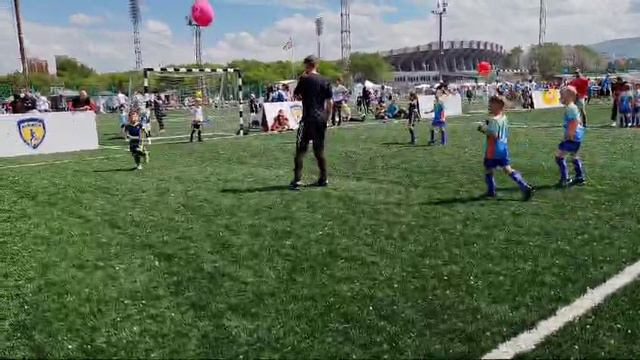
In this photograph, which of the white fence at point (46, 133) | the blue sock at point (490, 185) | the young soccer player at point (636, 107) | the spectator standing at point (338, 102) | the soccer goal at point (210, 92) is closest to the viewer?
the blue sock at point (490, 185)

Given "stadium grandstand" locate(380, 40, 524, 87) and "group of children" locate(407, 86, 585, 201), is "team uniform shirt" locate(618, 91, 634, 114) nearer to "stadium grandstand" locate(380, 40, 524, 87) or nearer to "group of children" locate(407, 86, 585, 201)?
"group of children" locate(407, 86, 585, 201)

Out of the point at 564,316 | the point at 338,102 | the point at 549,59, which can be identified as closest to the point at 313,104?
the point at 564,316

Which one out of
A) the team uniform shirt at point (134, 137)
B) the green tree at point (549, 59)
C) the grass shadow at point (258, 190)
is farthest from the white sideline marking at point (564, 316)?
the green tree at point (549, 59)

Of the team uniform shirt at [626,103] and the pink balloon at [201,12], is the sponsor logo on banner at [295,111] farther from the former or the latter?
the team uniform shirt at [626,103]

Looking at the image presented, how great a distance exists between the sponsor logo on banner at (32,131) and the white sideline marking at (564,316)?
52.1ft

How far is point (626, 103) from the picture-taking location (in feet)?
64.1

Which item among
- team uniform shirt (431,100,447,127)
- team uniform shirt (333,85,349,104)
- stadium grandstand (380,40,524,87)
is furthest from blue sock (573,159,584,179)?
stadium grandstand (380,40,524,87)

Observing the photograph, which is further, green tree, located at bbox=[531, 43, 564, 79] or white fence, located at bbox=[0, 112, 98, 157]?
green tree, located at bbox=[531, 43, 564, 79]

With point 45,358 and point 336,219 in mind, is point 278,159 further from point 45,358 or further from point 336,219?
point 45,358

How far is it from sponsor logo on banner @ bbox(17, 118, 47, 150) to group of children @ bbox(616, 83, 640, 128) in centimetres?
1880

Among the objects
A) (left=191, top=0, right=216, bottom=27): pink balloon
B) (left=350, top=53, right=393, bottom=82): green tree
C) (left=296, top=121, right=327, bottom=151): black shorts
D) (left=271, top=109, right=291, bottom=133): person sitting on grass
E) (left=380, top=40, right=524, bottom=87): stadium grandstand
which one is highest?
(left=380, top=40, right=524, bottom=87): stadium grandstand

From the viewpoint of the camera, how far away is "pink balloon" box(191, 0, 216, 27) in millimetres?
20297

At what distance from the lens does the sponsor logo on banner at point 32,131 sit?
16.1 m

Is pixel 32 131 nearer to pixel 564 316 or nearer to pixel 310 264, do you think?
pixel 310 264
